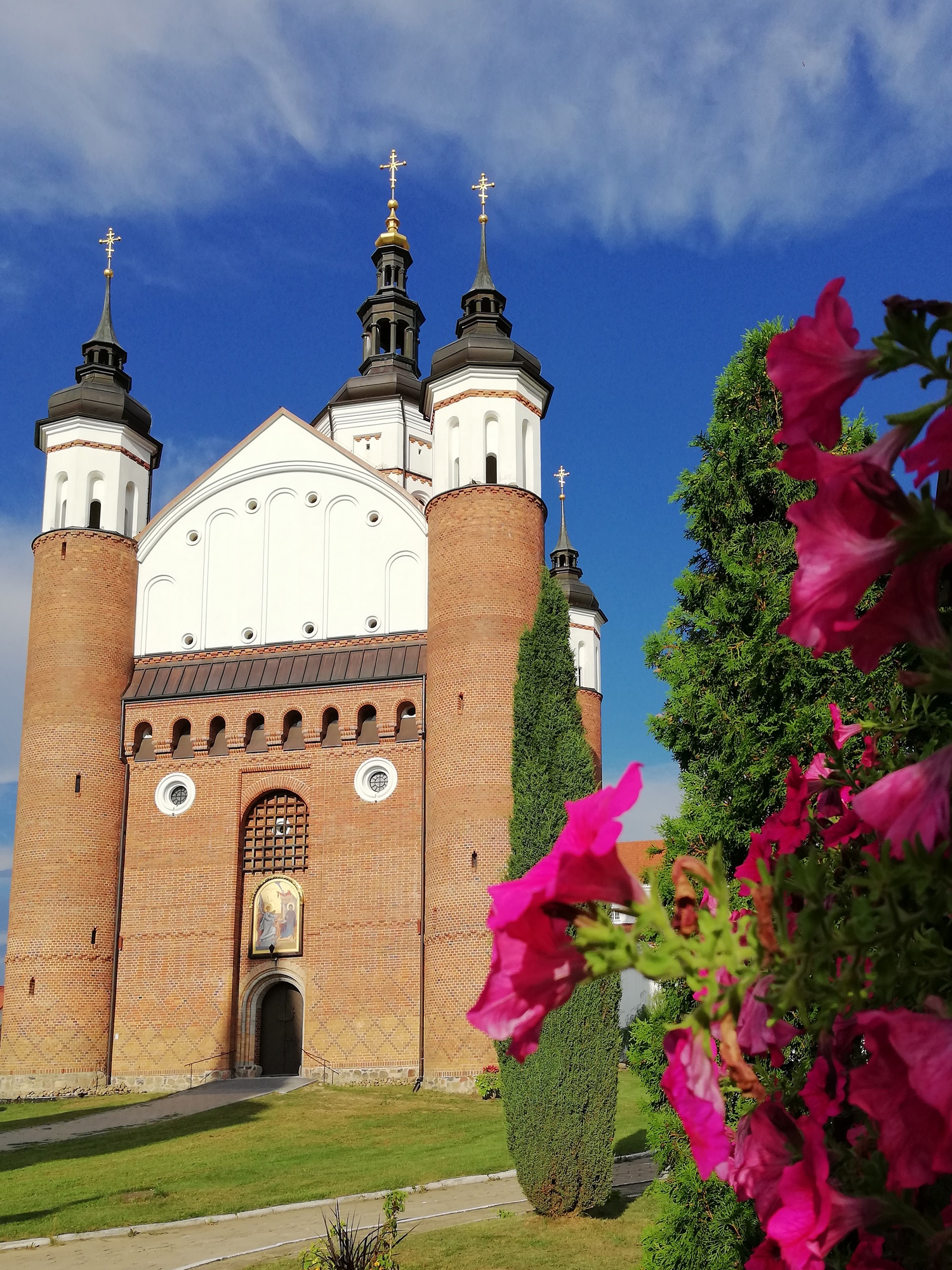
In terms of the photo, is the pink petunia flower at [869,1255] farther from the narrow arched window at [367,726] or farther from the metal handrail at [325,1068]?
the narrow arched window at [367,726]

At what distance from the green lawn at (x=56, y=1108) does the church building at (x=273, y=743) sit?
17.1 inches

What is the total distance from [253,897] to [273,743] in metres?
3.25

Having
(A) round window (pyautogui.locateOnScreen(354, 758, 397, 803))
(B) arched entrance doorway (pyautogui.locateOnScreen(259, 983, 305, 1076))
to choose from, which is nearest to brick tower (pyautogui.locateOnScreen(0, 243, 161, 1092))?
(B) arched entrance doorway (pyautogui.locateOnScreen(259, 983, 305, 1076))

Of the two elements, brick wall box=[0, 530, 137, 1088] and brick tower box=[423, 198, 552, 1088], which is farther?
brick wall box=[0, 530, 137, 1088]

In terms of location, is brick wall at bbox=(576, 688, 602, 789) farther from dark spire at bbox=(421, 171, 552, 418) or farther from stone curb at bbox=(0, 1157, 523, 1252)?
stone curb at bbox=(0, 1157, 523, 1252)

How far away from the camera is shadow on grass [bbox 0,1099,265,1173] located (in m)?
16.6

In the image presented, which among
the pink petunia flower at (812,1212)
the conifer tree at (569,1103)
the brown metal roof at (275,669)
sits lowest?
the conifer tree at (569,1103)

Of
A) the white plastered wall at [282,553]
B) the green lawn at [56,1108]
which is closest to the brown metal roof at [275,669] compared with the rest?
the white plastered wall at [282,553]

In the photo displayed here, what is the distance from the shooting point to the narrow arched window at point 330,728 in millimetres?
25047

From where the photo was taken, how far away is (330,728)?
993 inches

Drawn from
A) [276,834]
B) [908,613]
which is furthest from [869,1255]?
[276,834]

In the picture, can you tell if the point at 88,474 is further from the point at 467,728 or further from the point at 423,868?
the point at 423,868

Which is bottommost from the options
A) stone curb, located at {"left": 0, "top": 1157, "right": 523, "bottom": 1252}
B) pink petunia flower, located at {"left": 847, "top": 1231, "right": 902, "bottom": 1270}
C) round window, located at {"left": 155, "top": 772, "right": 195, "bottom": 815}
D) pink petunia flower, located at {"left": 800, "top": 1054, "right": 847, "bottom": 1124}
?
stone curb, located at {"left": 0, "top": 1157, "right": 523, "bottom": 1252}

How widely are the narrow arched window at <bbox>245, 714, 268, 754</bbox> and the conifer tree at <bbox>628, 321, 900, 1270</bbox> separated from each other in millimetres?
18432
